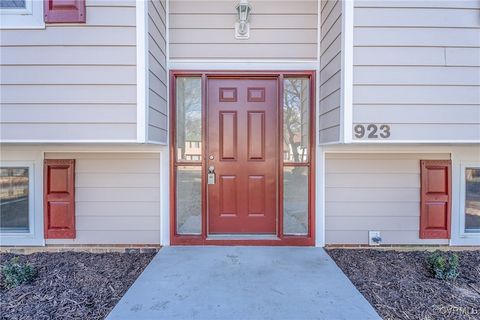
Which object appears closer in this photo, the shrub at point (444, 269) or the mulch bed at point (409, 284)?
the mulch bed at point (409, 284)

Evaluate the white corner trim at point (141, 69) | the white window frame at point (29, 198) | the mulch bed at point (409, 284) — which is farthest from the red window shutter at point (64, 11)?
the mulch bed at point (409, 284)

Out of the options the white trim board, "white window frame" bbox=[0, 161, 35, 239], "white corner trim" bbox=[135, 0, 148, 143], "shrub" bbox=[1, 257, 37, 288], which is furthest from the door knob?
"white window frame" bbox=[0, 161, 35, 239]

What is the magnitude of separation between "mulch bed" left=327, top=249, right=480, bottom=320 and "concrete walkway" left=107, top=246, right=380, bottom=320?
162 millimetres

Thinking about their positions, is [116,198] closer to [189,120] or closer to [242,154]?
[189,120]

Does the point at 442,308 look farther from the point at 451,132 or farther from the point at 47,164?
the point at 47,164

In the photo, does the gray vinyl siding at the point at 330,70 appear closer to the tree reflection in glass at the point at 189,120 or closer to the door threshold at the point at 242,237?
the door threshold at the point at 242,237

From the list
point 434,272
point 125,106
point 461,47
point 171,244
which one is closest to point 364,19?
point 461,47

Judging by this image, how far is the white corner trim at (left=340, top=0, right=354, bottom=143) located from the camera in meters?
2.25

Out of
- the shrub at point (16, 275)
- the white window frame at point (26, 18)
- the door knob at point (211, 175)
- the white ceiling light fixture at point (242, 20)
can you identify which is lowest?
the shrub at point (16, 275)

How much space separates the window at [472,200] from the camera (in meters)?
2.95

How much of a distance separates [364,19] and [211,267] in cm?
258

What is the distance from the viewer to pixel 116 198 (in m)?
2.91

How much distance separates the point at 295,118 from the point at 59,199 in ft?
9.05

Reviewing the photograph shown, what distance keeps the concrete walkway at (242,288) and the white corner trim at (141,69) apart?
1234 mm
